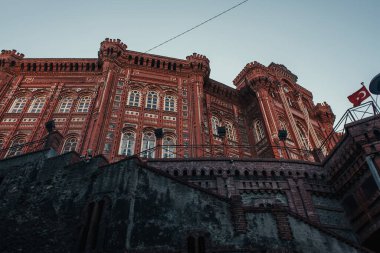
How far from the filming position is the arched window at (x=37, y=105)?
23.4 meters

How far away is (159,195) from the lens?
10.7m

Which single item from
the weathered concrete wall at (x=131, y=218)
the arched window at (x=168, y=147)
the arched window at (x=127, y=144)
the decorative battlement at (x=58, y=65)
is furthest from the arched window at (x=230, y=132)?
the weathered concrete wall at (x=131, y=218)

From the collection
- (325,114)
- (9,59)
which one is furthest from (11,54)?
(325,114)

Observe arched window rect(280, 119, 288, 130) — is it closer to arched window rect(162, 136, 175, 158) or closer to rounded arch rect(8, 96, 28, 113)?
arched window rect(162, 136, 175, 158)

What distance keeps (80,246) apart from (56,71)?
18946mm

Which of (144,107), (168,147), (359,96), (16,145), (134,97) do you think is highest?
(134,97)

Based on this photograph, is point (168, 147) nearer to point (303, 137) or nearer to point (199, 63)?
point (199, 63)

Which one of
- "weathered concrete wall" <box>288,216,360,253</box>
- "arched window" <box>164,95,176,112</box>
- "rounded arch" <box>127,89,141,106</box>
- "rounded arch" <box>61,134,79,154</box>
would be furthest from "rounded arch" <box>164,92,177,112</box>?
"weathered concrete wall" <box>288,216,360,253</box>

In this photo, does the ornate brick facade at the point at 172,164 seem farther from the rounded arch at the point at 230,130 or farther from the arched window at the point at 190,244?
the rounded arch at the point at 230,130

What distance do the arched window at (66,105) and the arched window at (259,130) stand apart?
13.6 meters

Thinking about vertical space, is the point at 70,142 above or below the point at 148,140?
below

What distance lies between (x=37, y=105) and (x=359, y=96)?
20.3 m

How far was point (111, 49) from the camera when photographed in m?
25.2

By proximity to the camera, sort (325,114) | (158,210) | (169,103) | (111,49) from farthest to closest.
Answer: (325,114), (111,49), (169,103), (158,210)
